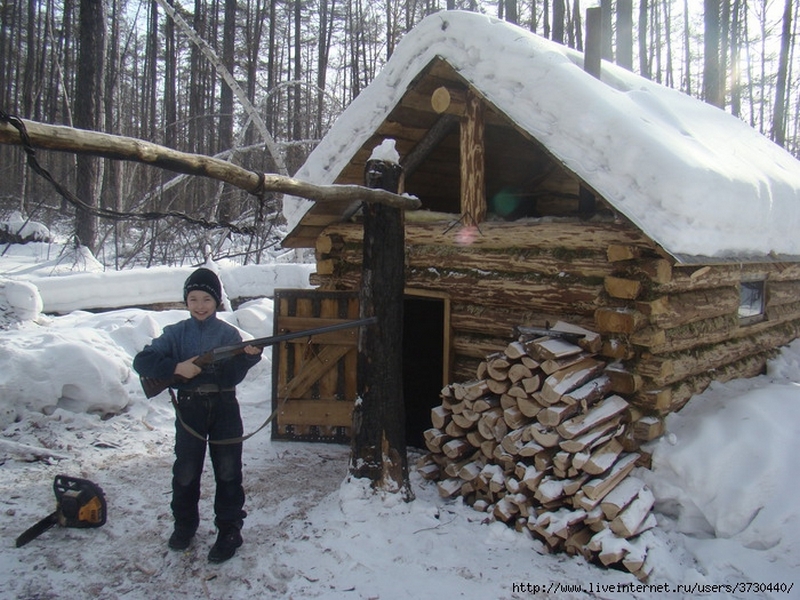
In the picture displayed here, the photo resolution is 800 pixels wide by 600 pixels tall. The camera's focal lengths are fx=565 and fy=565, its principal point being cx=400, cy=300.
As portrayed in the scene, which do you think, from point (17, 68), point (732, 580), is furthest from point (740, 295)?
point (17, 68)

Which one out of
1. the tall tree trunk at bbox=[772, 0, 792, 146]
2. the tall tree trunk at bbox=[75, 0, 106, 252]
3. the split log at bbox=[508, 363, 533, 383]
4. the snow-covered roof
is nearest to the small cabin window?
the snow-covered roof

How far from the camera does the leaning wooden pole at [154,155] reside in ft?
8.17

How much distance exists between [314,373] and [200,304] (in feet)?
8.33

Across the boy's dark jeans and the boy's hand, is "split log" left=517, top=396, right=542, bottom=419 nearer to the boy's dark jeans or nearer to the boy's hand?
the boy's dark jeans

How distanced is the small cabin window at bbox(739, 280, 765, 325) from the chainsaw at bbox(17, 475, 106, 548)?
640 centimetres

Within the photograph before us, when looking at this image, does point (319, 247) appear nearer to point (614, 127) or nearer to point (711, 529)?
point (614, 127)

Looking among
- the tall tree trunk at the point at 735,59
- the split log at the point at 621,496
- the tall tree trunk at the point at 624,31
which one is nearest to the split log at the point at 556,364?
the split log at the point at 621,496

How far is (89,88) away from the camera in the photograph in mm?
12383

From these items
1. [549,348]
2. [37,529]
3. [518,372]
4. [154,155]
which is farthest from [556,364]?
[37,529]

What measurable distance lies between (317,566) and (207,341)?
166 centimetres

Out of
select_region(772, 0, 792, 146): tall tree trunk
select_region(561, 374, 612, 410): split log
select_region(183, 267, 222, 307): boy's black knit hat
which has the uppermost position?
select_region(772, 0, 792, 146): tall tree trunk

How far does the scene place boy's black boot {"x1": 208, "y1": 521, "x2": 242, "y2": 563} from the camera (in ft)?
12.2

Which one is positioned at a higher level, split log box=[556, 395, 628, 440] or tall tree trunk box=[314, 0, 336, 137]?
tall tree trunk box=[314, 0, 336, 137]

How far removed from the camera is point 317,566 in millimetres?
3725
